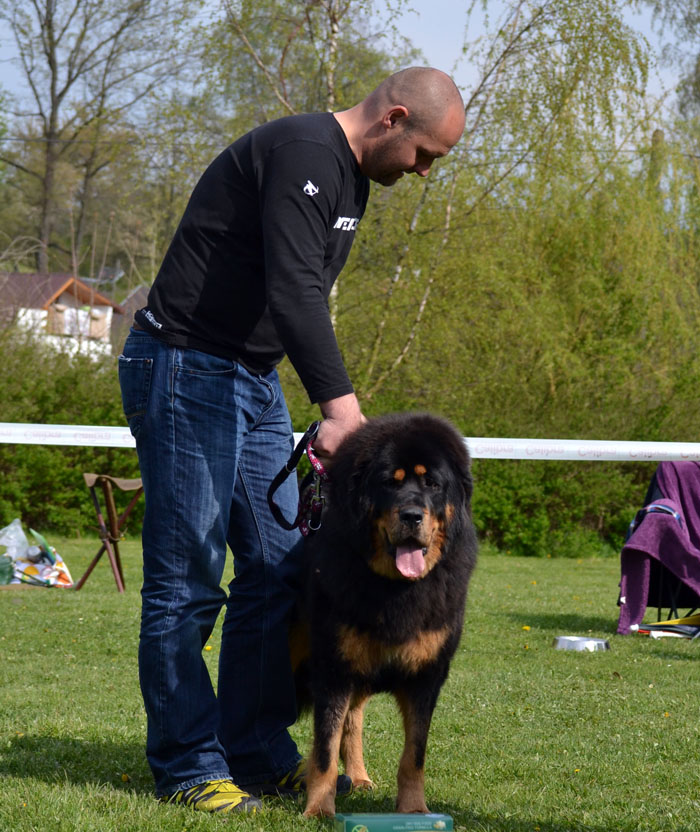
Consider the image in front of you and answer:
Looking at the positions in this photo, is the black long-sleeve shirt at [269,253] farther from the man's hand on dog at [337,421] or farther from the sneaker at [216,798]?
the sneaker at [216,798]

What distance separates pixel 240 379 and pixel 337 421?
0.46 metres

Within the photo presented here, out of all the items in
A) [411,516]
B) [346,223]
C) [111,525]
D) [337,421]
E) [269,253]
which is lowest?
[111,525]

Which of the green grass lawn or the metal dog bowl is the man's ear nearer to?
the green grass lawn

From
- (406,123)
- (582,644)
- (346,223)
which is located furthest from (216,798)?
(582,644)

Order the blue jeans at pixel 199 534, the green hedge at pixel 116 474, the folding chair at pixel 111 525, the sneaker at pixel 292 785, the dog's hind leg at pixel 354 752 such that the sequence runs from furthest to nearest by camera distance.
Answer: the green hedge at pixel 116 474 → the folding chair at pixel 111 525 → the dog's hind leg at pixel 354 752 → the sneaker at pixel 292 785 → the blue jeans at pixel 199 534

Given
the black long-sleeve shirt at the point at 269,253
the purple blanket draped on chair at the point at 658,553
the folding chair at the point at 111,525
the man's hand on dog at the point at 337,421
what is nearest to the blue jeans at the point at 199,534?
the black long-sleeve shirt at the point at 269,253

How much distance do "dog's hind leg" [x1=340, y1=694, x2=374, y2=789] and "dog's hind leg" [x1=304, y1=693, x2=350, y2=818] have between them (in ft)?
1.41

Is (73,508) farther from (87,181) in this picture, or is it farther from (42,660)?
(87,181)

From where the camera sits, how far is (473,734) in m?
4.68

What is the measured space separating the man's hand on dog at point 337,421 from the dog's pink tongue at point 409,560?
Result: 413 mm

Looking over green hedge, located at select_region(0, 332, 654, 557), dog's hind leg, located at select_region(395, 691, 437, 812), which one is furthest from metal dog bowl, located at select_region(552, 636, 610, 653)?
green hedge, located at select_region(0, 332, 654, 557)

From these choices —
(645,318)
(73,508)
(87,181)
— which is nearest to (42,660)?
(73,508)

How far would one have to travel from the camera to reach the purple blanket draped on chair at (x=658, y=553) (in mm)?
7656

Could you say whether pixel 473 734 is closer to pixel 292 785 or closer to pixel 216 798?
pixel 292 785
